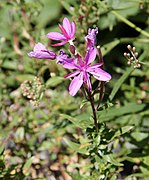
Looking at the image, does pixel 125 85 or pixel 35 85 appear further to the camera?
pixel 125 85

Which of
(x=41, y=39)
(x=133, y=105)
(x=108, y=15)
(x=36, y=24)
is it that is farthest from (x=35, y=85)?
(x=36, y=24)

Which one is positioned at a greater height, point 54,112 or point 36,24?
point 36,24

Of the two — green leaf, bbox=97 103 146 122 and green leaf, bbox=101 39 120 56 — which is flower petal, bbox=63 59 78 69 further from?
green leaf, bbox=101 39 120 56

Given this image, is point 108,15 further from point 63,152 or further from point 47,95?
point 63,152

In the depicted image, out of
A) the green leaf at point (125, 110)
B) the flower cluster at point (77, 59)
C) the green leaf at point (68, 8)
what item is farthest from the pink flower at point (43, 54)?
the green leaf at point (68, 8)

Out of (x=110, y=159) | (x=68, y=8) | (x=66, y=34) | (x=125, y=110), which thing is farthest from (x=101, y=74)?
(x=68, y=8)

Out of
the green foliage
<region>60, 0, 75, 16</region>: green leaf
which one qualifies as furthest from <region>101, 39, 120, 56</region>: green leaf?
<region>60, 0, 75, 16</region>: green leaf
